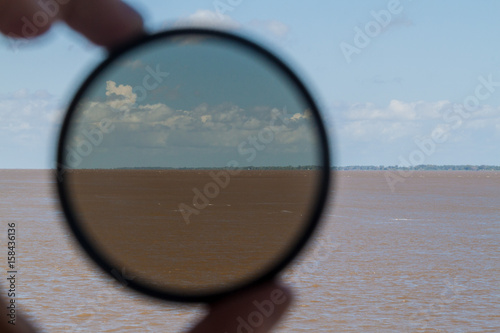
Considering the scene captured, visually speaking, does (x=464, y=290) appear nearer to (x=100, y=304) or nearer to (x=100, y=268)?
(x=100, y=304)

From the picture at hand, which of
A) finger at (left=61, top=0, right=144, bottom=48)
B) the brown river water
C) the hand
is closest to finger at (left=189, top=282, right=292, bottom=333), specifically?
the hand

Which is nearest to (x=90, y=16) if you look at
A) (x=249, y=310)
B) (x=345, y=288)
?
(x=249, y=310)

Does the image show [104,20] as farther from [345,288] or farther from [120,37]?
[345,288]

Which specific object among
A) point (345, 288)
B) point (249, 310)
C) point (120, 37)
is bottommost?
point (345, 288)

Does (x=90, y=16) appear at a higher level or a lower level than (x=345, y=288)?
higher

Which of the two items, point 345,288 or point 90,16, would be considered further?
point 345,288

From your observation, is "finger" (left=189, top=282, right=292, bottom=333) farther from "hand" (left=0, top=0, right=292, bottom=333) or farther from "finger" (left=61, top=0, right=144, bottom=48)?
"finger" (left=61, top=0, right=144, bottom=48)

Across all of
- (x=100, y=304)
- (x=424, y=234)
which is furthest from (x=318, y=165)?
(x=424, y=234)

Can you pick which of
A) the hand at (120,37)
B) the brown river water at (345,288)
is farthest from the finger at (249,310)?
the brown river water at (345,288)
